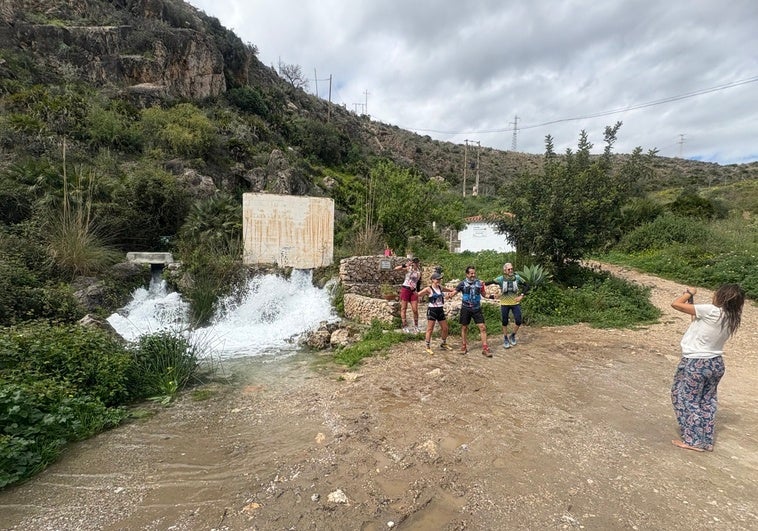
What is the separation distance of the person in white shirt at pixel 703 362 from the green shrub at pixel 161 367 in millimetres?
5801

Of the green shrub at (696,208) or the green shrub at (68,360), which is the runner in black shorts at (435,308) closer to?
the green shrub at (68,360)

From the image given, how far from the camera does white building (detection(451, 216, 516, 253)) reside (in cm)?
1845

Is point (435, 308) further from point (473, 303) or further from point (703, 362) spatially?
point (703, 362)

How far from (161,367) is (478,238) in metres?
16.6

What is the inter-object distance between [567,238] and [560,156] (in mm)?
3070

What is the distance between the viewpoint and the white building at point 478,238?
18.5 meters

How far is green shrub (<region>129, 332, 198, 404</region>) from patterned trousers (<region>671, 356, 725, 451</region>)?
5796mm

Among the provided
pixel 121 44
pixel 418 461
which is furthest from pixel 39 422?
pixel 121 44

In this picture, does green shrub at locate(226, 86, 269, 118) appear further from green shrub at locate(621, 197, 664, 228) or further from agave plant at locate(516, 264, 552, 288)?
agave plant at locate(516, 264, 552, 288)

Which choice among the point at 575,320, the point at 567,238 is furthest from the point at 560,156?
the point at 575,320

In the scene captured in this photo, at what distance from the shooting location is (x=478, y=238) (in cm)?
1930

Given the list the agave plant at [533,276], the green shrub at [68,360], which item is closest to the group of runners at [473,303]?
the agave plant at [533,276]

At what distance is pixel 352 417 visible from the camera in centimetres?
427

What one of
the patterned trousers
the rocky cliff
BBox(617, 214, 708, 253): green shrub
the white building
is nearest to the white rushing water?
the patterned trousers
